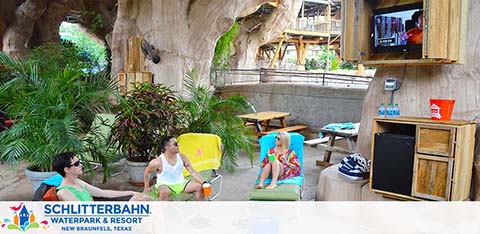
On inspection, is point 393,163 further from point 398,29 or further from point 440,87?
point 398,29

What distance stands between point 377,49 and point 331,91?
3.96 m

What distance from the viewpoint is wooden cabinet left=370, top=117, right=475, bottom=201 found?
8.79 feet

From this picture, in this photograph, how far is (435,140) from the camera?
9.01ft

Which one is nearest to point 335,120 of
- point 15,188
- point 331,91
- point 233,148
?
point 331,91

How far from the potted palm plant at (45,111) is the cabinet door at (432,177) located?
112 inches

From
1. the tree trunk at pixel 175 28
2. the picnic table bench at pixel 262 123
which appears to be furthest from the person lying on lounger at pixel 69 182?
the tree trunk at pixel 175 28

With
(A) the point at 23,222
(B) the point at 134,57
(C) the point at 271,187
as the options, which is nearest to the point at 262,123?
(B) the point at 134,57

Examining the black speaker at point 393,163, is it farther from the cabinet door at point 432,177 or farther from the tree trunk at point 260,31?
the tree trunk at point 260,31

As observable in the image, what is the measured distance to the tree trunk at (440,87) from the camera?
2.98 meters

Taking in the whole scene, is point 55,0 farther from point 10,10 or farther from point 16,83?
point 16,83

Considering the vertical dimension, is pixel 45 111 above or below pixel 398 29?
below

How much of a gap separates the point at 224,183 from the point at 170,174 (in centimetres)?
156

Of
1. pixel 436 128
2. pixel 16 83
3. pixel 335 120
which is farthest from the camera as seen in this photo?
pixel 335 120

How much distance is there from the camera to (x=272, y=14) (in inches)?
483
